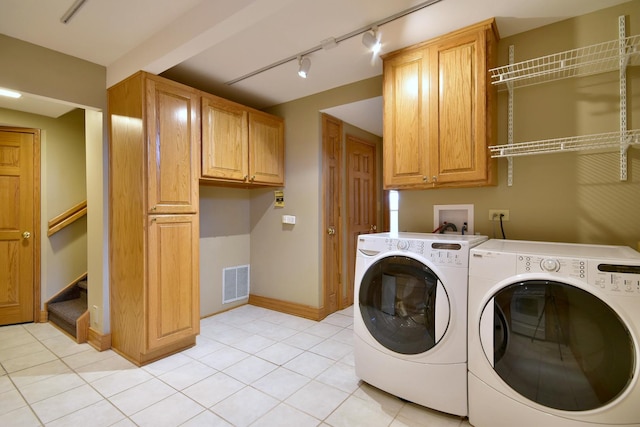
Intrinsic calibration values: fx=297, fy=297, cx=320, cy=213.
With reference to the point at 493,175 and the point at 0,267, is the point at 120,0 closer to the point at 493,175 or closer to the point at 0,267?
the point at 493,175

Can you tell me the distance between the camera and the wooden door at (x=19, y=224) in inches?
123

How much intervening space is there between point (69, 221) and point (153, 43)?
2535 millimetres

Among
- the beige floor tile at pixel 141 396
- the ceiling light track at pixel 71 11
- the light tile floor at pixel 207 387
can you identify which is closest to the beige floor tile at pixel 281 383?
the light tile floor at pixel 207 387

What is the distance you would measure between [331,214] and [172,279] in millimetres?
1748

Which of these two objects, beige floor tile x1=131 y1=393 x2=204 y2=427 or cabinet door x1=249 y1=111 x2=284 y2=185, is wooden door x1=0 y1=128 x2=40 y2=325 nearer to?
cabinet door x1=249 y1=111 x2=284 y2=185

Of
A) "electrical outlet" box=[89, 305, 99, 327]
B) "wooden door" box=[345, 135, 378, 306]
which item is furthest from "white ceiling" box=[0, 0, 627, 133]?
"electrical outlet" box=[89, 305, 99, 327]

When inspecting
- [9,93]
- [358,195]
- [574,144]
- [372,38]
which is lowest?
[358,195]

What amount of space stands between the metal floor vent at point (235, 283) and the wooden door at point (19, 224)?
199cm

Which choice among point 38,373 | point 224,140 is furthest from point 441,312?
point 38,373

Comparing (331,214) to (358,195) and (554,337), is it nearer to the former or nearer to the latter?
(358,195)

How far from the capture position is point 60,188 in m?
3.46

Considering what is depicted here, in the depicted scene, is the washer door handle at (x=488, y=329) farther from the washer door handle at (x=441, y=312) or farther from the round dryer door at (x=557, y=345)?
the washer door handle at (x=441, y=312)

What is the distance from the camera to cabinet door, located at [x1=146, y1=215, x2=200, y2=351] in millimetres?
2275

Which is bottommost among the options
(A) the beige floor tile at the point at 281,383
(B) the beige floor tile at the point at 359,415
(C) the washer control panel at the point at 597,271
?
(B) the beige floor tile at the point at 359,415
